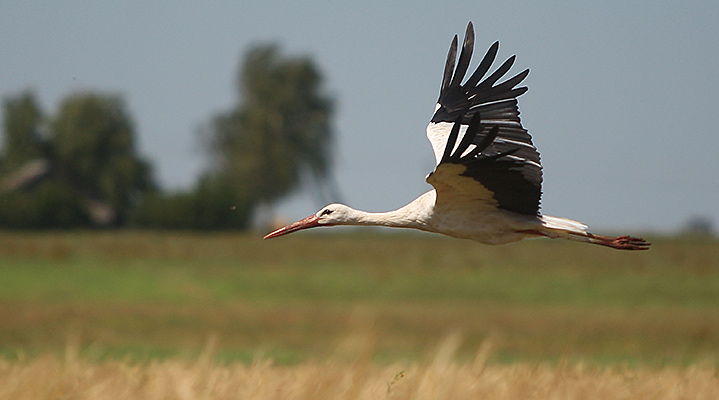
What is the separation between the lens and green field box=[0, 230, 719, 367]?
1650 cm

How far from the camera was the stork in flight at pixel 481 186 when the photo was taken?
6.55m

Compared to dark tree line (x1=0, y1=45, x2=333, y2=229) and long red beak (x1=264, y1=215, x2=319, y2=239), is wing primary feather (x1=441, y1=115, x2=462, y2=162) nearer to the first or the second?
long red beak (x1=264, y1=215, x2=319, y2=239)

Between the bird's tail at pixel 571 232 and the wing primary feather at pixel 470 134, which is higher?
the wing primary feather at pixel 470 134

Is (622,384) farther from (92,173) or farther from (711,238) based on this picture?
(92,173)

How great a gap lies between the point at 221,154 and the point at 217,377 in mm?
52021

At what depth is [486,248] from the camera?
33.1 metres

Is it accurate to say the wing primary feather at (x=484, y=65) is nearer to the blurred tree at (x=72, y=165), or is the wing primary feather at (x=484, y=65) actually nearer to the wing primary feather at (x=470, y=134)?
the wing primary feather at (x=470, y=134)

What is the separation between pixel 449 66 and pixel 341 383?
3.54 metres

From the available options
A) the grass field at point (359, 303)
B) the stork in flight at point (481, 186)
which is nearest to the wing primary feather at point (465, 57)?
the stork in flight at point (481, 186)

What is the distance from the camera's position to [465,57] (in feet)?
25.9

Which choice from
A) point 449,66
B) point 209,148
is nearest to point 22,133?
point 209,148

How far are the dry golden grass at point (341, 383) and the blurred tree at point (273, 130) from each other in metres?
47.5

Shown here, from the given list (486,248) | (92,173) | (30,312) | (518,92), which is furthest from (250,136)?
(518,92)

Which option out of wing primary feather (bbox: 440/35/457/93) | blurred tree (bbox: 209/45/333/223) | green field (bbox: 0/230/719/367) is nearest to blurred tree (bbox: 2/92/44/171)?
blurred tree (bbox: 209/45/333/223)
